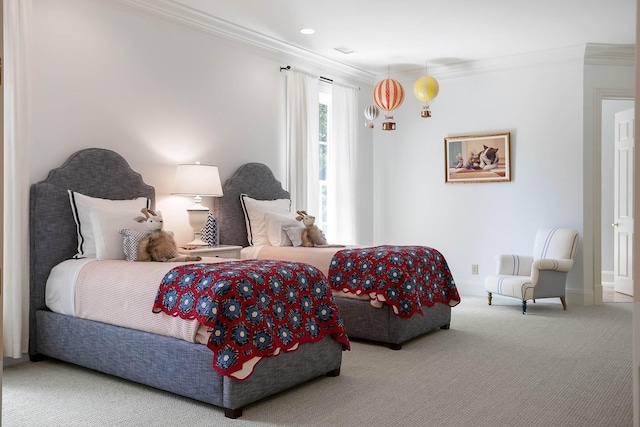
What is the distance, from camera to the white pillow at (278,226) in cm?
534

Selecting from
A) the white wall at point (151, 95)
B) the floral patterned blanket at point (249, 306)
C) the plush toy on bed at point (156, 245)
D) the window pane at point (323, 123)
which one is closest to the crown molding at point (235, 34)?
the white wall at point (151, 95)

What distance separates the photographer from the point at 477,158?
6.86m

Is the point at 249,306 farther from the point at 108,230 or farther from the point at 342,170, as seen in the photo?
the point at 342,170

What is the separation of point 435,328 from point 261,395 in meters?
2.24

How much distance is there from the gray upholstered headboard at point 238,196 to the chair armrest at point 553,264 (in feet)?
8.75

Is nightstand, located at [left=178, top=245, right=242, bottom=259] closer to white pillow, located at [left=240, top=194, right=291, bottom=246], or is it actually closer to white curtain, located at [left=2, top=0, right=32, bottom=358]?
white pillow, located at [left=240, top=194, right=291, bottom=246]

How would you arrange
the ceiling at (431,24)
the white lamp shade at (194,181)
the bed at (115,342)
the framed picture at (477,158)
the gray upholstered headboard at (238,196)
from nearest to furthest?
the bed at (115,342) < the white lamp shade at (194,181) < the ceiling at (431,24) < the gray upholstered headboard at (238,196) < the framed picture at (477,158)

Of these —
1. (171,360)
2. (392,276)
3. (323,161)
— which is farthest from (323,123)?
(171,360)

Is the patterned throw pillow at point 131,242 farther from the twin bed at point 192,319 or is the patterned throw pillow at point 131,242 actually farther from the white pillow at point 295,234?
the white pillow at point 295,234

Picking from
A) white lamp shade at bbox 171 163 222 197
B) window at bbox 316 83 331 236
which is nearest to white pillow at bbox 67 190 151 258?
white lamp shade at bbox 171 163 222 197

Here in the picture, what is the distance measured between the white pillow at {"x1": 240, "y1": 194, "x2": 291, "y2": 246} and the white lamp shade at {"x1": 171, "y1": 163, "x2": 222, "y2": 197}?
0.68m

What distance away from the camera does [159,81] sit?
4.89 metres

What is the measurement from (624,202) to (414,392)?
4.98m

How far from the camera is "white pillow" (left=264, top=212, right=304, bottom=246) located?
534 cm
